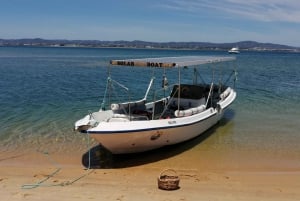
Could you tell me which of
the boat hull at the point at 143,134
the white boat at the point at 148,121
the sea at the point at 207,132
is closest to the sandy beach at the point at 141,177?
the sea at the point at 207,132

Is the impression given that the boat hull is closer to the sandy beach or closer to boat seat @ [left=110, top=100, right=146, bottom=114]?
the sandy beach

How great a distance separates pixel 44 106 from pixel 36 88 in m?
7.57

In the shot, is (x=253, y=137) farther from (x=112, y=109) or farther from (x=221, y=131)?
(x=112, y=109)

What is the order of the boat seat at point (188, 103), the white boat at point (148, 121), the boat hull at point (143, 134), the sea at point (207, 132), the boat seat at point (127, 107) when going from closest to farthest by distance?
the boat hull at point (143, 134)
the white boat at point (148, 121)
the boat seat at point (127, 107)
the sea at point (207, 132)
the boat seat at point (188, 103)

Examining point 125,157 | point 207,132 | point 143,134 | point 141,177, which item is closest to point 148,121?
point 143,134

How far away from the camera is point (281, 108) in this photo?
66.1 ft

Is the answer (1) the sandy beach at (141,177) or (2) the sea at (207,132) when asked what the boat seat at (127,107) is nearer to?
(2) the sea at (207,132)

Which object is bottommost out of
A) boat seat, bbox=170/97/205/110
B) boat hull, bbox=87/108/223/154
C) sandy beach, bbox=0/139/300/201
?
sandy beach, bbox=0/139/300/201

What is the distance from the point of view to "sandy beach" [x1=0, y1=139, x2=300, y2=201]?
855 cm

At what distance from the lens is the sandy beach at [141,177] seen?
8.55 meters

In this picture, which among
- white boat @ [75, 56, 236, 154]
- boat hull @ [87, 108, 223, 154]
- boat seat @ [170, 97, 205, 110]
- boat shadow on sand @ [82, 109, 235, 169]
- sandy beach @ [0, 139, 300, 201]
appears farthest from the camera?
boat seat @ [170, 97, 205, 110]

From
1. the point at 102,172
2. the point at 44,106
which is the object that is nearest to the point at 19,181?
the point at 102,172

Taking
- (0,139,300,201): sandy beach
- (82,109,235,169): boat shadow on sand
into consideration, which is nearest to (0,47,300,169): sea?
(82,109,235,169): boat shadow on sand

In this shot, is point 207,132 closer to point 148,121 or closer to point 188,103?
point 188,103
